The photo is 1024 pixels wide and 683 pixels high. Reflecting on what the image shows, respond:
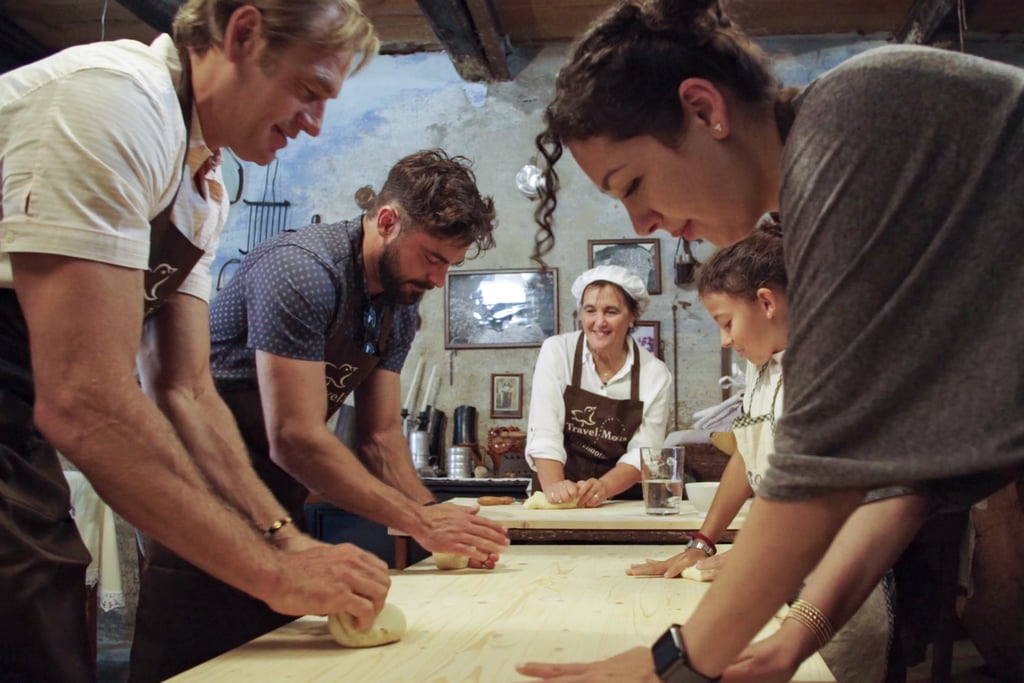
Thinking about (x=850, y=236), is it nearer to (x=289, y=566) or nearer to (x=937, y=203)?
(x=937, y=203)

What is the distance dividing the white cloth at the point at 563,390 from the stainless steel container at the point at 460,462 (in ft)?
5.06

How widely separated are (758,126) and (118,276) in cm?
84

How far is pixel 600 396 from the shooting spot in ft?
13.1

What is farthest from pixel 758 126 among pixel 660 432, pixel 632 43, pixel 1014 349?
pixel 660 432

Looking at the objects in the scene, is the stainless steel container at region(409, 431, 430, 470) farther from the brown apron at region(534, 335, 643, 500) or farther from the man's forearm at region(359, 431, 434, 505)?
the man's forearm at region(359, 431, 434, 505)

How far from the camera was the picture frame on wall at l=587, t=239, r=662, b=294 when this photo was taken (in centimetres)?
589

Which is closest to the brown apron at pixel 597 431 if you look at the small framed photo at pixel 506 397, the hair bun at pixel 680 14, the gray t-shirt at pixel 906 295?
the small framed photo at pixel 506 397

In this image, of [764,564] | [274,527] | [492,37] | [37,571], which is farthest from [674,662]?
[492,37]

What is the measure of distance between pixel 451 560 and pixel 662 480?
817 mm

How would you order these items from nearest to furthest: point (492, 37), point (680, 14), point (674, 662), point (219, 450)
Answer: point (674, 662), point (680, 14), point (219, 450), point (492, 37)

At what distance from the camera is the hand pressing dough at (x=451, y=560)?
6.73 ft

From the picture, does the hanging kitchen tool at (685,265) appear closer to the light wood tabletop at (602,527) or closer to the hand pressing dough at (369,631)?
the light wood tabletop at (602,527)

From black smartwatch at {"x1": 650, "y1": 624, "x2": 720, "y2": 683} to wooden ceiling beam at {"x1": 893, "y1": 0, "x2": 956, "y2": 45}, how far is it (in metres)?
4.76

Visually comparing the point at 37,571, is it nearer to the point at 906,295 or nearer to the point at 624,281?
the point at 906,295
